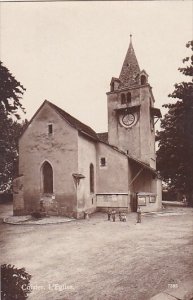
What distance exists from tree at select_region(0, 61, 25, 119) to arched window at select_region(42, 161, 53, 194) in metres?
6.86

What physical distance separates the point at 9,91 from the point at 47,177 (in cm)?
708

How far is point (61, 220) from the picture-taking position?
10.4 metres

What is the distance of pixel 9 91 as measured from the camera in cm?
476

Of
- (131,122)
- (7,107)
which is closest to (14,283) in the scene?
(7,107)

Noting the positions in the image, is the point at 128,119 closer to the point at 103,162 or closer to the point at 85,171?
the point at 103,162

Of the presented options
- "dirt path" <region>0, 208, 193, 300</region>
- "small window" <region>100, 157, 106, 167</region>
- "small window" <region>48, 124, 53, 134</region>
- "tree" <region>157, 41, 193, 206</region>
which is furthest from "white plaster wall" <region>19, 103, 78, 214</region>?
"tree" <region>157, 41, 193, 206</region>

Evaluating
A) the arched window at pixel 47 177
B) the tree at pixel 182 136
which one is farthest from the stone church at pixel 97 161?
the tree at pixel 182 136

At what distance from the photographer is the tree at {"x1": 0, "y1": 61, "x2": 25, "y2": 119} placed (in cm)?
470

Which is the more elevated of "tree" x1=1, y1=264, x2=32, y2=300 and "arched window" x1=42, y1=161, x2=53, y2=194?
"arched window" x1=42, y1=161, x2=53, y2=194

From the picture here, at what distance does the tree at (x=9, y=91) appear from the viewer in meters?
4.70

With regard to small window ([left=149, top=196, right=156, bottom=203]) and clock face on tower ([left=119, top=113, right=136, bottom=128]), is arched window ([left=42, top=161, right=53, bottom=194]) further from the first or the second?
small window ([left=149, top=196, right=156, bottom=203])

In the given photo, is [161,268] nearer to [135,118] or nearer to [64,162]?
[64,162]

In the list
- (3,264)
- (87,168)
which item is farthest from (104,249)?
(87,168)

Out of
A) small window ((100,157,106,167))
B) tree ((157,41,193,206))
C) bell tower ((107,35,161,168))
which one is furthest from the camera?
small window ((100,157,106,167))
